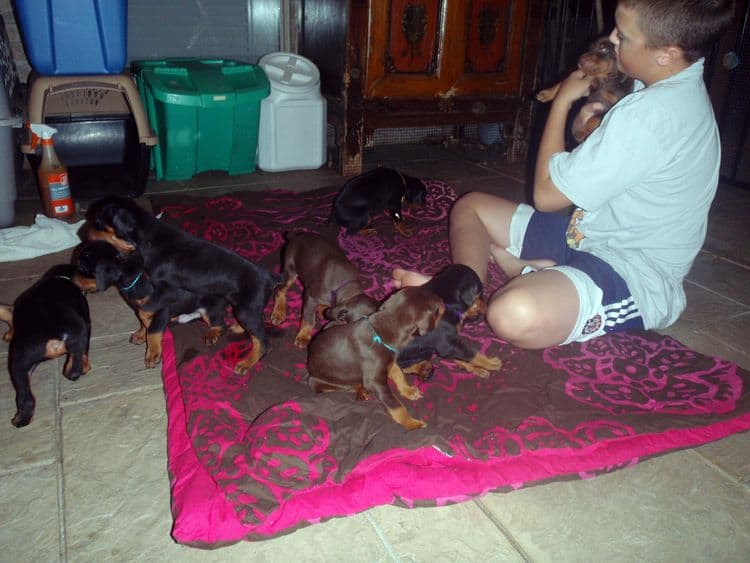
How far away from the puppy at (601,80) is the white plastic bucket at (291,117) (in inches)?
112

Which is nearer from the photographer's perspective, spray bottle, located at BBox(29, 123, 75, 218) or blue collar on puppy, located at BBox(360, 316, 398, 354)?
blue collar on puppy, located at BBox(360, 316, 398, 354)

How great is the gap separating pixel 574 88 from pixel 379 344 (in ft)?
4.12

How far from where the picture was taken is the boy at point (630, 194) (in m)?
1.83

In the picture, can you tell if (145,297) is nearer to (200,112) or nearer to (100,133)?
(200,112)

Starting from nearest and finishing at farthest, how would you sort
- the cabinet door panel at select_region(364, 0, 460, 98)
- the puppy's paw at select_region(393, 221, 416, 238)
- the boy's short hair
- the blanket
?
the blanket < the boy's short hair < the puppy's paw at select_region(393, 221, 416, 238) < the cabinet door panel at select_region(364, 0, 460, 98)

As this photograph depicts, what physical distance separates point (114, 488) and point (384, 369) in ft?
2.94

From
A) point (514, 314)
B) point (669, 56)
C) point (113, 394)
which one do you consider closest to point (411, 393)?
point (514, 314)

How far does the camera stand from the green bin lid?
13.6 feet

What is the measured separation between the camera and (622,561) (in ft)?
4.93

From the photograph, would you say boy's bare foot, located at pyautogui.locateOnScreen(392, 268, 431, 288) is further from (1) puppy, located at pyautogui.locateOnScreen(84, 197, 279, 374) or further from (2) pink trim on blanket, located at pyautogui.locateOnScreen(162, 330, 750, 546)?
(2) pink trim on blanket, located at pyautogui.locateOnScreen(162, 330, 750, 546)

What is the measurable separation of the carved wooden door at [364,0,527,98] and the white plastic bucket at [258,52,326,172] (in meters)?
0.52

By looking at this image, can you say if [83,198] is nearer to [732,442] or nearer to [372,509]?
[372,509]

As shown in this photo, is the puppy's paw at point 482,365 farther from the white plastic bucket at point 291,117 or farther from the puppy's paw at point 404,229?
the white plastic bucket at point 291,117

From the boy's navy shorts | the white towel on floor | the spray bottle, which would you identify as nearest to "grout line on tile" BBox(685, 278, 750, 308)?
the boy's navy shorts
